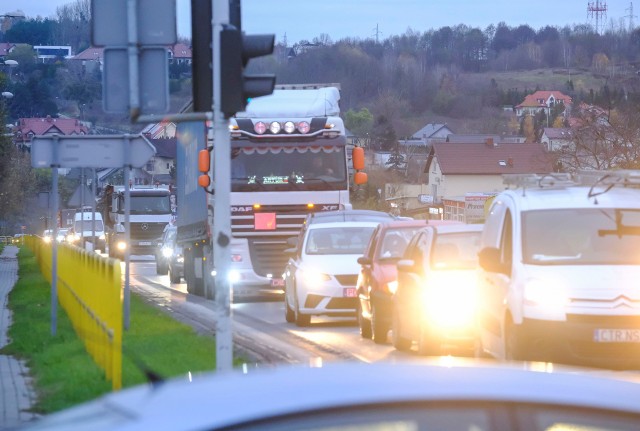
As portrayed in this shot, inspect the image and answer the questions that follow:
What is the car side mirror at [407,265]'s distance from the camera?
14750 millimetres

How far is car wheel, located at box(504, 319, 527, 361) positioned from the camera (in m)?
11.3

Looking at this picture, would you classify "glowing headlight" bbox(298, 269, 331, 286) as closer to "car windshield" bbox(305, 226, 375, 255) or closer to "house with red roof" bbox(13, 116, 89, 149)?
"car windshield" bbox(305, 226, 375, 255)

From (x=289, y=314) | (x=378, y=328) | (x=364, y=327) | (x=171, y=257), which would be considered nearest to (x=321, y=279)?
(x=289, y=314)

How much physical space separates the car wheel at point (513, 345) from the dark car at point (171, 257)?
22805 mm

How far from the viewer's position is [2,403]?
1130cm

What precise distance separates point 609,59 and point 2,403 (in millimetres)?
119735

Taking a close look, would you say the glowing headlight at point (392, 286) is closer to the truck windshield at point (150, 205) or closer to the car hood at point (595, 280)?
the car hood at point (595, 280)

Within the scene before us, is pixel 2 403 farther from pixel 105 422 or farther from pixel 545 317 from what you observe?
pixel 105 422

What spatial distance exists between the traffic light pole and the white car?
36.0 feet

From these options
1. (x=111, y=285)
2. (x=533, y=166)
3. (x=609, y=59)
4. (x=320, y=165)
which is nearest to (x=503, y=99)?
(x=609, y=59)

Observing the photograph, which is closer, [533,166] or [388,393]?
[388,393]

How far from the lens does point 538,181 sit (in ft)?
42.2

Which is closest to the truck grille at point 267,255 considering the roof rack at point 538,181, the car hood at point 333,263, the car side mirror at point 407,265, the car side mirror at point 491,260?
the car hood at point 333,263

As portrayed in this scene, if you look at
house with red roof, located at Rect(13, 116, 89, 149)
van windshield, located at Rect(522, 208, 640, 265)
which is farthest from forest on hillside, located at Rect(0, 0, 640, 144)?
van windshield, located at Rect(522, 208, 640, 265)
